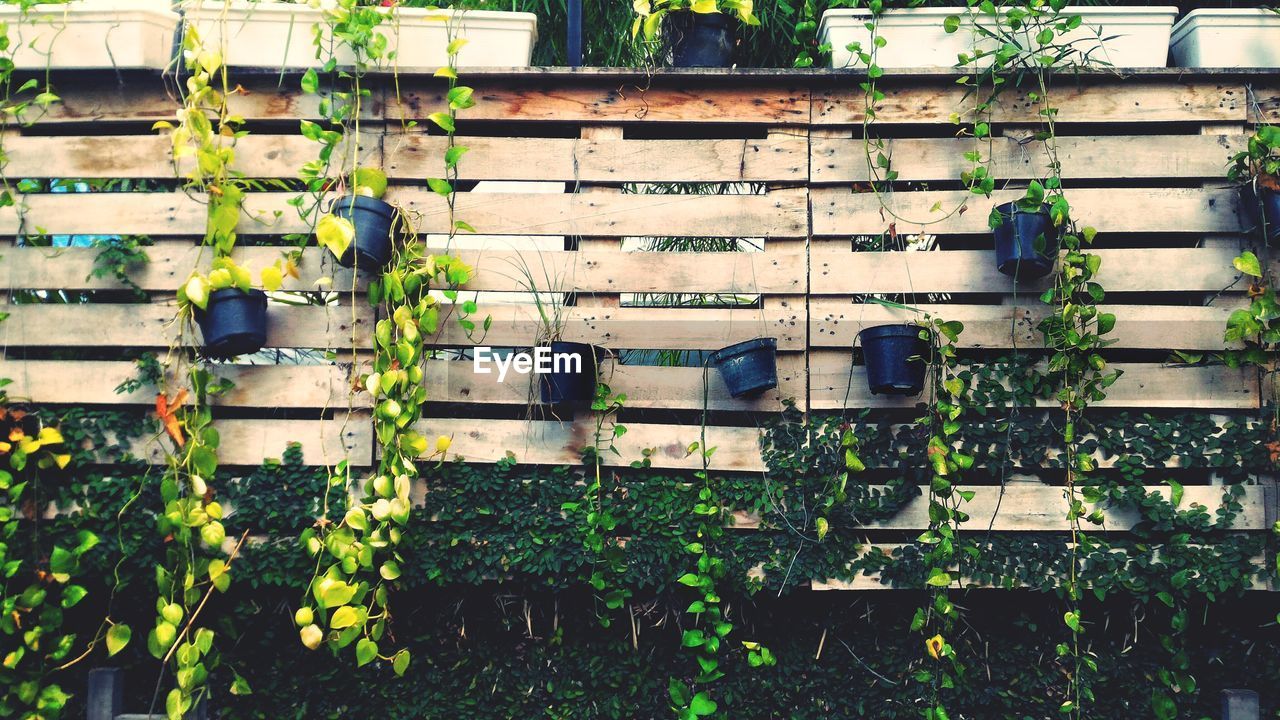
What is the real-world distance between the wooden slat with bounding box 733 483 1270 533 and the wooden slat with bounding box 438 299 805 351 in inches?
23.3

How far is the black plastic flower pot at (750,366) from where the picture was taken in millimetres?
2406

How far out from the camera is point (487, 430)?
8.42ft

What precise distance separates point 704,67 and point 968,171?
95 cm

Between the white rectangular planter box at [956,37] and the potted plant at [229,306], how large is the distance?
2.01 m

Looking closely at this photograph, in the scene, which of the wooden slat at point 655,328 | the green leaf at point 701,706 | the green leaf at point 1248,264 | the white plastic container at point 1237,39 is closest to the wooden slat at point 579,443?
the wooden slat at point 655,328

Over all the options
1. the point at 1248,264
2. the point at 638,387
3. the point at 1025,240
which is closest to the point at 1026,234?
the point at 1025,240

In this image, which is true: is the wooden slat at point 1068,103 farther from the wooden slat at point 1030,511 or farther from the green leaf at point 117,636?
the green leaf at point 117,636

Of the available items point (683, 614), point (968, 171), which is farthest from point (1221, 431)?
point (683, 614)

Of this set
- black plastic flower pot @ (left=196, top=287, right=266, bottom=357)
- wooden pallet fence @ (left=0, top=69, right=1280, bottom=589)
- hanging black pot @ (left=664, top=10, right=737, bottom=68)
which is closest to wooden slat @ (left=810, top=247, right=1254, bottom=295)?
wooden pallet fence @ (left=0, top=69, right=1280, bottom=589)

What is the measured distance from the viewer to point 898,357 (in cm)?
239

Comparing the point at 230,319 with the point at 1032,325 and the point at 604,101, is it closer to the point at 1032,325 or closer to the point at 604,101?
the point at 604,101

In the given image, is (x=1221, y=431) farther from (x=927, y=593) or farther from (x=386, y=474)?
(x=386, y=474)

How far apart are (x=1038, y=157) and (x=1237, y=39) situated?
0.77 m

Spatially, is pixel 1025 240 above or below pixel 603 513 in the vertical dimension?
above
